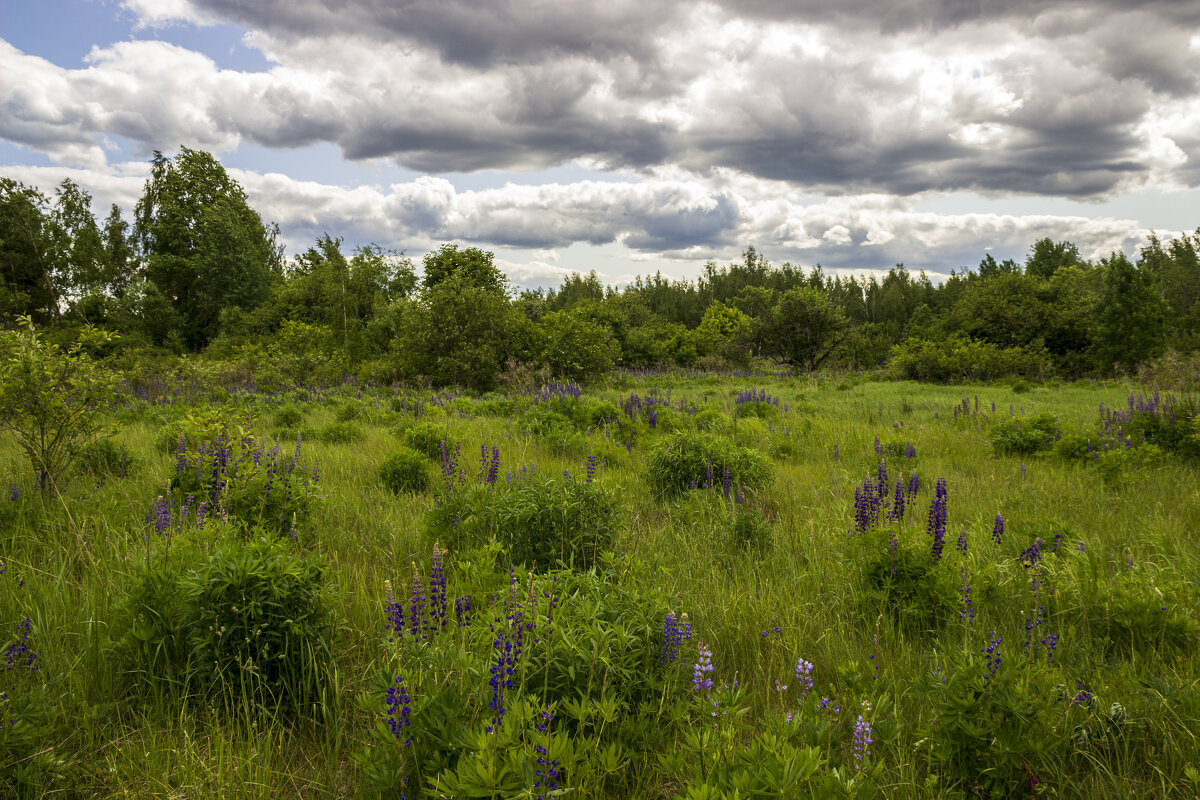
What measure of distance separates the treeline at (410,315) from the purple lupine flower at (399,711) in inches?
665

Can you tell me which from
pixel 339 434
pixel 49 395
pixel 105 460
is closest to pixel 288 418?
pixel 339 434

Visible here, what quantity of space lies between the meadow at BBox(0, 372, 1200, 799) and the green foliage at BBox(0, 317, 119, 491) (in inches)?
17.1

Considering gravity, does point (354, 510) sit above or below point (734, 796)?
below

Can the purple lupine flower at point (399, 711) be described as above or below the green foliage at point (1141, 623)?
above

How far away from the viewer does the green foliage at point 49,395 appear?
502 centimetres

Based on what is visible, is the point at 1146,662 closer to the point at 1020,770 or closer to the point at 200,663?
the point at 1020,770

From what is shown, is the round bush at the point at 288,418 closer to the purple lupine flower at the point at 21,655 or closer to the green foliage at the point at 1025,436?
the purple lupine flower at the point at 21,655

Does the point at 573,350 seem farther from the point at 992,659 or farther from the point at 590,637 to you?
the point at 992,659

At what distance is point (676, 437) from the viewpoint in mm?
6781

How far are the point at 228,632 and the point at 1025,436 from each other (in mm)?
9598

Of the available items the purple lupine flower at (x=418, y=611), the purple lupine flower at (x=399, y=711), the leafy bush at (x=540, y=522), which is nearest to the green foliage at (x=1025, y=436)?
the leafy bush at (x=540, y=522)

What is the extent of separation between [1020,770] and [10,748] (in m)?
3.74

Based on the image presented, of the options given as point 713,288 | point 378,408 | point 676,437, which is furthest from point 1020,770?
point 713,288

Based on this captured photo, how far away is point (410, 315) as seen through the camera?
64.7 ft
